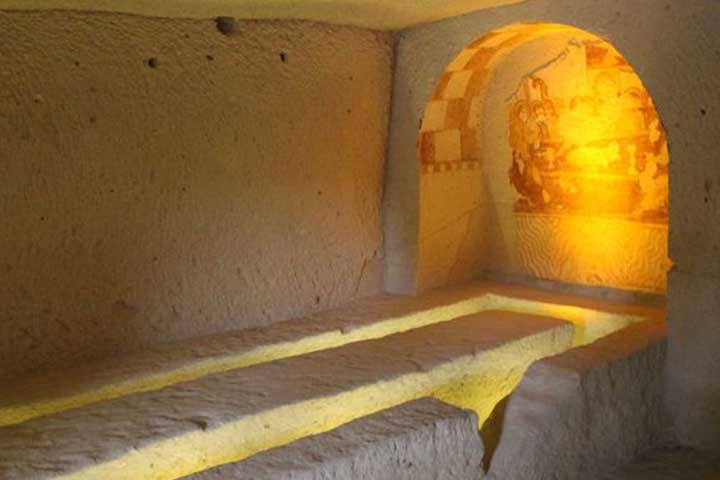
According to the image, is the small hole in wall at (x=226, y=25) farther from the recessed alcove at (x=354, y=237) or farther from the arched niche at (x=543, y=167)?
the arched niche at (x=543, y=167)

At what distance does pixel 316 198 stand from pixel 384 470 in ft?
7.10

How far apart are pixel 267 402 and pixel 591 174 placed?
2.71m

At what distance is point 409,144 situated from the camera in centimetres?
450

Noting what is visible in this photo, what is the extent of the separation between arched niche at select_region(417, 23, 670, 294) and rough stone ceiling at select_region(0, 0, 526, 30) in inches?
13.4

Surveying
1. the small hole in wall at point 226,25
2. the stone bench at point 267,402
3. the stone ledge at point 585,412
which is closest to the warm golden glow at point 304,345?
the stone bench at point 267,402

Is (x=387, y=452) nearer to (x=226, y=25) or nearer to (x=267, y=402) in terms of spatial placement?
(x=267, y=402)

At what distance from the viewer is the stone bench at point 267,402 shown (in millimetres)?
2438

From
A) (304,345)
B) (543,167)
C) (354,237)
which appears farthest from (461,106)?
(304,345)

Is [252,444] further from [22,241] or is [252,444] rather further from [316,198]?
[316,198]

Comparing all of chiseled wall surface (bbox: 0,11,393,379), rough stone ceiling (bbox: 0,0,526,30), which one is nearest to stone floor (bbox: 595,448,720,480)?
chiseled wall surface (bbox: 0,11,393,379)

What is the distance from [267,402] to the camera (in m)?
2.79

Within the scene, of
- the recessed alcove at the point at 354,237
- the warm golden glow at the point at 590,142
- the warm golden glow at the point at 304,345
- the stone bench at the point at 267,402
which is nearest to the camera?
the stone bench at the point at 267,402

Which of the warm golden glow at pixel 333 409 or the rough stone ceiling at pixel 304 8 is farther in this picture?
the rough stone ceiling at pixel 304 8

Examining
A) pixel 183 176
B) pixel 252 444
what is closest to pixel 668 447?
pixel 252 444
